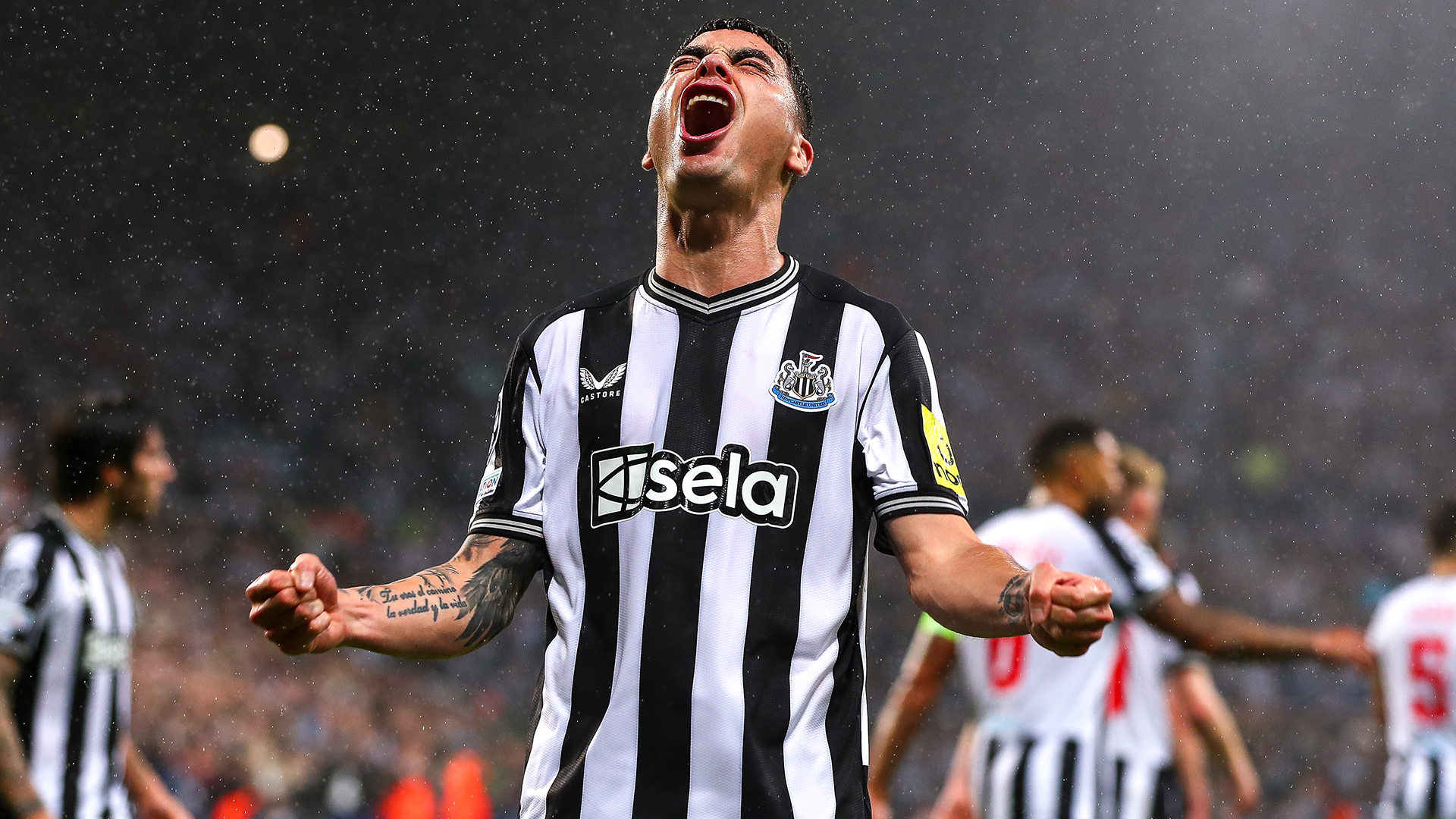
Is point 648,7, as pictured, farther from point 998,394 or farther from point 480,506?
point 480,506

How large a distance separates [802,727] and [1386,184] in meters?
18.1

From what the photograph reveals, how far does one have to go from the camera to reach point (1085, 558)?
4020mm

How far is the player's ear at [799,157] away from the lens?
198 cm

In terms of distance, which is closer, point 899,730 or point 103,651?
point 103,651

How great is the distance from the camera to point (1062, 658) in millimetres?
3998

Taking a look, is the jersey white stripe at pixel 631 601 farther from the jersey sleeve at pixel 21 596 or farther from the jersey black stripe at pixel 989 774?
the jersey black stripe at pixel 989 774

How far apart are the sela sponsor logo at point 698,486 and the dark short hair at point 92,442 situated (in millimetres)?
2705

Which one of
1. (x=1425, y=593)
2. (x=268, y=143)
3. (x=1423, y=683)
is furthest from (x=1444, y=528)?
(x=268, y=143)

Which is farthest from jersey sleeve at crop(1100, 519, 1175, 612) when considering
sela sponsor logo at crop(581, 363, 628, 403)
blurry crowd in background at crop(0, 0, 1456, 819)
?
blurry crowd in background at crop(0, 0, 1456, 819)

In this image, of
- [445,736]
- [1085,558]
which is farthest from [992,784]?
[445,736]

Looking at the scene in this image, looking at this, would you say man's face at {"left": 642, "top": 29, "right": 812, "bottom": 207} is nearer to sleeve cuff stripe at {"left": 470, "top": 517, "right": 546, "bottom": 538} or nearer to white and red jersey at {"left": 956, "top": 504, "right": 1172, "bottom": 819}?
sleeve cuff stripe at {"left": 470, "top": 517, "right": 546, "bottom": 538}

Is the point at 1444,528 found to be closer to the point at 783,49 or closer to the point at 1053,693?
the point at 1053,693

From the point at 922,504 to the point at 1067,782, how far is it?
101 inches

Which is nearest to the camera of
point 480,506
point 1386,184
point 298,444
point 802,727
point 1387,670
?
point 802,727
